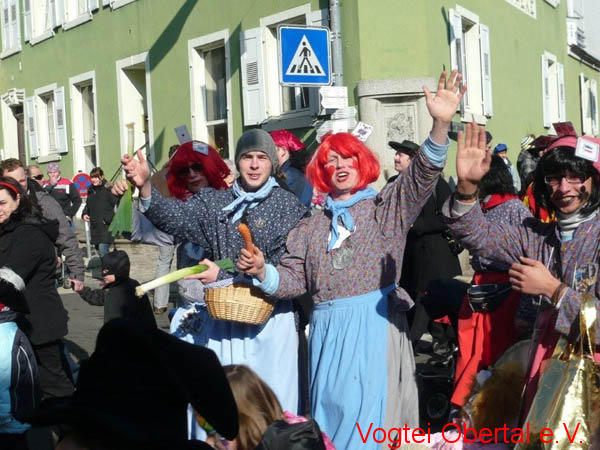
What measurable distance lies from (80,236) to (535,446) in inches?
699

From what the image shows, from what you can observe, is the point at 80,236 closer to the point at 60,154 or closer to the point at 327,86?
the point at 60,154

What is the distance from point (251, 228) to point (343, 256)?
24.0 inches

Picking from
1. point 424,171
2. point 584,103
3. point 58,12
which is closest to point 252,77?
point 58,12

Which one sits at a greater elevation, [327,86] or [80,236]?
[327,86]

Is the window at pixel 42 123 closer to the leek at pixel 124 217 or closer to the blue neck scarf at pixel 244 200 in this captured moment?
the leek at pixel 124 217

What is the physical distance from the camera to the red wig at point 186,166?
17.0ft

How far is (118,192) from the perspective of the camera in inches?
187

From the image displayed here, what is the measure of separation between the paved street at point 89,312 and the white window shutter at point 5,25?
9996 millimetres

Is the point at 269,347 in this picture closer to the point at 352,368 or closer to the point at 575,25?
the point at 352,368

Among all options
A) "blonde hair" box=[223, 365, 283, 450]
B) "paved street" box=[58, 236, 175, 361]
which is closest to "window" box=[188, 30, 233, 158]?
"paved street" box=[58, 236, 175, 361]

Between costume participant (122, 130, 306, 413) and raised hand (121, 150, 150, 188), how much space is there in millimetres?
14

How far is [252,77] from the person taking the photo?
15531 millimetres

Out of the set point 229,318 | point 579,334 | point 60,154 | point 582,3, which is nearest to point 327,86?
point 229,318

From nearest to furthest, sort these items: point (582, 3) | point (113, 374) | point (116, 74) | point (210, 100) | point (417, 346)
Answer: point (113, 374), point (417, 346), point (210, 100), point (116, 74), point (582, 3)
